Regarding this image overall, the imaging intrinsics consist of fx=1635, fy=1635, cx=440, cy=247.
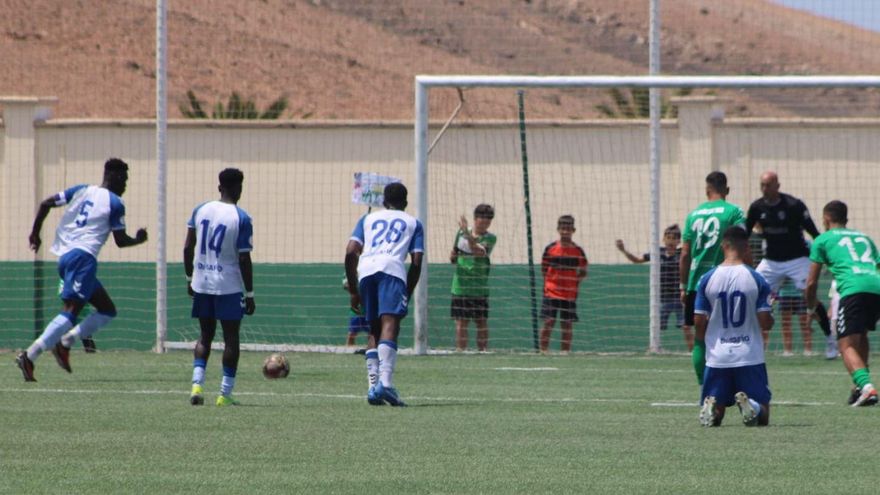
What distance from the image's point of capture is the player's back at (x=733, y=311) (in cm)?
1198

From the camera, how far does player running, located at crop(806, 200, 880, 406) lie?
45.1 ft

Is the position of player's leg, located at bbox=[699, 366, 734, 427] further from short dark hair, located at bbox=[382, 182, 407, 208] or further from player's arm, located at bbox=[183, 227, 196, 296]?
player's arm, located at bbox=[183, 227, 196, 296]

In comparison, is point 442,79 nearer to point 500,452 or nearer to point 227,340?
point 227,340

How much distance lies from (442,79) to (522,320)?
3775 mm

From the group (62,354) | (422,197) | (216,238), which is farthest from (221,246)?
(422,197)

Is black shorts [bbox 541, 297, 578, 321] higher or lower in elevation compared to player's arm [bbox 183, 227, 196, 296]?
lower

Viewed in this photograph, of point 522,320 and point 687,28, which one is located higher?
point 687,28

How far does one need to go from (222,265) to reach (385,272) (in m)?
1.31

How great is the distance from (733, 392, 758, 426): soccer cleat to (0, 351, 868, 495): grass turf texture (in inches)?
5.1

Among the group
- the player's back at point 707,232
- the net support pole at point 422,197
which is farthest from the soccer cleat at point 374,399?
the net support pole at point 422,197

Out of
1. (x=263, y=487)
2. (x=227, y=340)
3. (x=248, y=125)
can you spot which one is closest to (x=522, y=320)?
(x=248, y=125)

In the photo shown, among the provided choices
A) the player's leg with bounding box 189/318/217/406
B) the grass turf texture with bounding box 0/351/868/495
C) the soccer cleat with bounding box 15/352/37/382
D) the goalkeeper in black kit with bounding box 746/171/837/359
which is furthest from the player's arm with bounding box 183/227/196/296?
the goalkeeper in black kit with bounding box 746/171/837/359

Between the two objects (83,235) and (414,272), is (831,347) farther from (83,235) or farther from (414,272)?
(83,235)

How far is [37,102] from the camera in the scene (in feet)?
80.4
